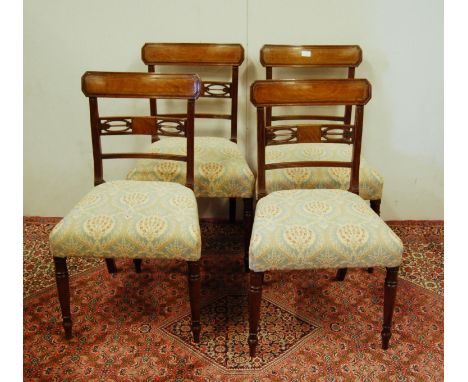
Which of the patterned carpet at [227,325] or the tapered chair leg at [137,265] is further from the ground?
the tapered chair leg at [137,265]

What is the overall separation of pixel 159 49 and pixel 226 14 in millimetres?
425

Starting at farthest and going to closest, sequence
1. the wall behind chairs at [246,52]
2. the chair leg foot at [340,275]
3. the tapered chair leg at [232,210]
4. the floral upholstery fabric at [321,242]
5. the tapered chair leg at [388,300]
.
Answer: the tapered chair leg at [232,210] < the wall behind chairs at [246,52] < the chair leg foot at [340,275] < the tapered chair leg at [388,300] < the floral upholstery fabric at [321,242]

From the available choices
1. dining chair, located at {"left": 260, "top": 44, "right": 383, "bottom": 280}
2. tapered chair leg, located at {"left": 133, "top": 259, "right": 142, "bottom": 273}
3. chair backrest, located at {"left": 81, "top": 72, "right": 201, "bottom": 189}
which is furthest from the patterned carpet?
chair backrest, located at {"left": 81, "top": 72, "right": 201, "bottom": 189}

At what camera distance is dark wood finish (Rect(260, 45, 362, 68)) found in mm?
2670

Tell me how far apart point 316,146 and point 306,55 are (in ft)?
1.66

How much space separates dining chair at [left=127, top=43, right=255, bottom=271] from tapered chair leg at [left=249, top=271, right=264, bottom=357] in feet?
1.84

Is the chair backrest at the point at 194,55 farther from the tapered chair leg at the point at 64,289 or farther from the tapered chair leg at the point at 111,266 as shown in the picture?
the tapered chair leg at the point at 64,289

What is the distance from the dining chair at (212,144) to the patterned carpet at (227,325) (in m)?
0.35

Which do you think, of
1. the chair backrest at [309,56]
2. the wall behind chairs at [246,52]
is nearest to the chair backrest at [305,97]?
the chair backrest at [309,56]

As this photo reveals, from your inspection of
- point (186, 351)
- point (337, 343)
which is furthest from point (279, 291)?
point (186, 351)

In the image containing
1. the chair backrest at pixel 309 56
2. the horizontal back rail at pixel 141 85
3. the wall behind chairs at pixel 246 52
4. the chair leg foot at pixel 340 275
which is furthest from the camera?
the wall behind chairs at pixel 246 52

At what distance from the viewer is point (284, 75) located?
288 centimetres

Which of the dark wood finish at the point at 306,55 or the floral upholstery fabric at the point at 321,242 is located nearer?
the floral upholstery fabric at the point at 321,242

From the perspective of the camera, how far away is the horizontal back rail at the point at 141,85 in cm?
212
